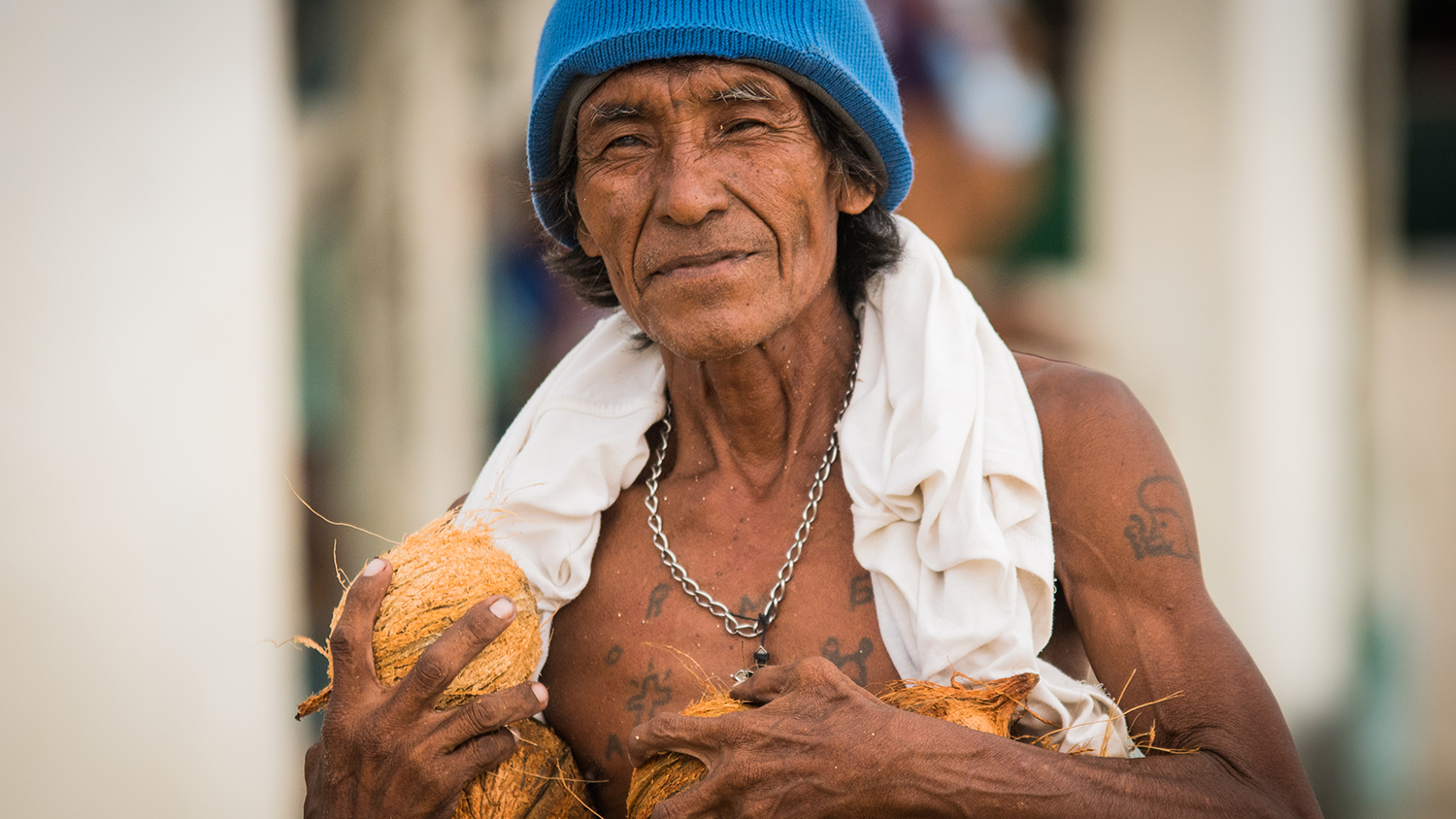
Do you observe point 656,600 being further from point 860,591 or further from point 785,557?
point 860,591

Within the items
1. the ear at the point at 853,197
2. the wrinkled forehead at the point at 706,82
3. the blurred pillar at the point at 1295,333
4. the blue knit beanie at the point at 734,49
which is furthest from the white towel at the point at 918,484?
the blurred pillar at the point at 1295,333

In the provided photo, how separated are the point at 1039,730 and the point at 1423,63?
5016mm

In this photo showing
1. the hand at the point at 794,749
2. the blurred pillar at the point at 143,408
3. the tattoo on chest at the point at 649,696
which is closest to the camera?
the hand at the point at 794,749

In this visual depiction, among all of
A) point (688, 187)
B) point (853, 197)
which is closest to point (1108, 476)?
point (853, 197)

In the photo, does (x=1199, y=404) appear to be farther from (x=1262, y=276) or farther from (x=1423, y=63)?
(x=1423, y=63)

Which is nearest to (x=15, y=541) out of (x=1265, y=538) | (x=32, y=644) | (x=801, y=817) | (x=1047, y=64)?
(x=32, y=644)

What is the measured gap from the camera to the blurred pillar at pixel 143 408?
4707 millimetres

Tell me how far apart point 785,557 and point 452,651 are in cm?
80

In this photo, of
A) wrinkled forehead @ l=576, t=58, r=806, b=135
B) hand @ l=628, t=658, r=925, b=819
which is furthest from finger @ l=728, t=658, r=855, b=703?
wrinkled forehead @ l=576, t=58, r=806, b=135

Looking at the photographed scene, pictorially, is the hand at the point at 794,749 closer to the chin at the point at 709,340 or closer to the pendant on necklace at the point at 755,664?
the pendant on necklace at the point at 755,664

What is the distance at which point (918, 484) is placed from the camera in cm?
248

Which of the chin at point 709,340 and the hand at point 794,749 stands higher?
the chin at point 709,340

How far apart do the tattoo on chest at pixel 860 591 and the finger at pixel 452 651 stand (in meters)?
0.75

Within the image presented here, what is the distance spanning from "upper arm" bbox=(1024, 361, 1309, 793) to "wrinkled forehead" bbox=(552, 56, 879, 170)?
85 cm
